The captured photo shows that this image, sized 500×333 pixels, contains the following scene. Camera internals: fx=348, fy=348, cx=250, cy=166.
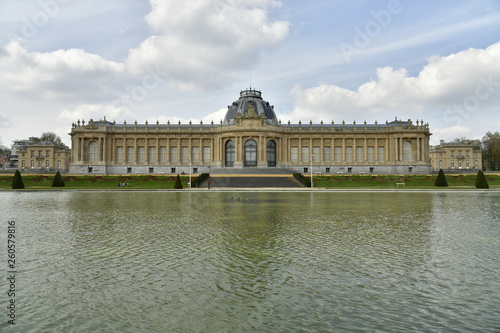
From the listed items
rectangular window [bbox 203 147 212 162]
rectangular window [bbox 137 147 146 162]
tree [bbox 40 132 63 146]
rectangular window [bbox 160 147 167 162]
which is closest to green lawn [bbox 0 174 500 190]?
rectangular window [bbox 137 147 146 162]

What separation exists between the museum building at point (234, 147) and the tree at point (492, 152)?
105ft

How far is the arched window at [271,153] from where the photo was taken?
8611cm

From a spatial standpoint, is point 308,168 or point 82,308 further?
point 308,168

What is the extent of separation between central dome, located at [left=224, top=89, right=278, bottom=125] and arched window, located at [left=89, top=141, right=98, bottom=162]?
112ft

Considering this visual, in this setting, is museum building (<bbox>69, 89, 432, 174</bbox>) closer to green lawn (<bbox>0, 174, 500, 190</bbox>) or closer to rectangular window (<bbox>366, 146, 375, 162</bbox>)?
rectangular window (<bbox>366, 146, 375, 162</bbox>)

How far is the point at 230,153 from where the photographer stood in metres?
86.4

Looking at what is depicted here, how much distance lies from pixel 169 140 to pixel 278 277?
277 feet

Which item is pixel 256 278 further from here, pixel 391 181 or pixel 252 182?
pixel 391 181

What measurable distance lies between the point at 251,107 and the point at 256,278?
7671 centimetres

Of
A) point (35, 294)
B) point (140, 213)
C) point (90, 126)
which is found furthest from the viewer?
point (90, 126)

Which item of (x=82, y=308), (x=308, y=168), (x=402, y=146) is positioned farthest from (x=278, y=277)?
(x=402, y=146)

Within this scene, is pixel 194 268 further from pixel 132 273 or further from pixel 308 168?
pixel 308 168

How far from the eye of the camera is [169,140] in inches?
3553

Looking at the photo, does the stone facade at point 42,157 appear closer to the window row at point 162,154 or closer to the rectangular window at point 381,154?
the window row at point 162,154
